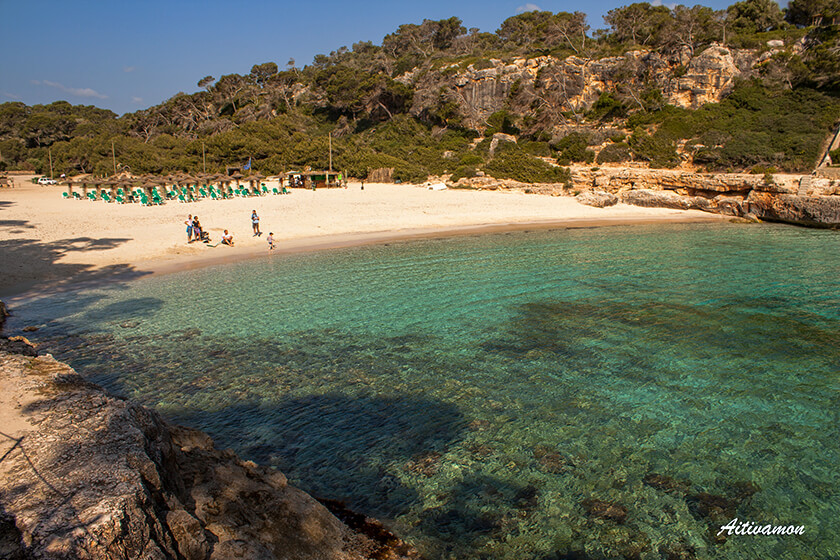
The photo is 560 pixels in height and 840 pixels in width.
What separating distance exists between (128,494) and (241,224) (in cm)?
2222

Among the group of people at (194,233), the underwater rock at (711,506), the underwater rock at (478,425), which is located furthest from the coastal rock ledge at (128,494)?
the group of people at (194,233)

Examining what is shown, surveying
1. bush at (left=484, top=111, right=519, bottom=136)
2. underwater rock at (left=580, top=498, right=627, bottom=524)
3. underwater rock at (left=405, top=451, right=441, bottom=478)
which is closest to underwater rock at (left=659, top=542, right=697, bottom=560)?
underwater rock at (left=580, top=498, right=627, bottom=524)

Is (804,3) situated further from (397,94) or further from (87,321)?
(87,321)

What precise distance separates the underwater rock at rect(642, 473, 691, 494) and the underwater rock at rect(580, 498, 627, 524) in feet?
1.95

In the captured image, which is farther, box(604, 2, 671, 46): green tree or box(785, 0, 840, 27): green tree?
box(604, 2, 671, 46): green tree

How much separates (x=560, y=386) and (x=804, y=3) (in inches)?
2662

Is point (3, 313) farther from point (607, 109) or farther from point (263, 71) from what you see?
point (263, 71)

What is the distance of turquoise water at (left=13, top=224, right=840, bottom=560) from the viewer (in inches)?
193

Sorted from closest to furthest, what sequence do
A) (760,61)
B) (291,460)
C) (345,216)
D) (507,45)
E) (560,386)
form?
(291,460), (560,386), (345,216), (760,61), (507,45)

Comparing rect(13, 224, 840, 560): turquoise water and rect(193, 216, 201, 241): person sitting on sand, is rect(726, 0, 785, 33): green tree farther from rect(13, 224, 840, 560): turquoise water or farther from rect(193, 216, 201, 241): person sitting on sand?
rect(193, 216, 201, 241): person sitting on sand

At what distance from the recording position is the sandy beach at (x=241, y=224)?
1630 centimetres

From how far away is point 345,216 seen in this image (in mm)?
26344

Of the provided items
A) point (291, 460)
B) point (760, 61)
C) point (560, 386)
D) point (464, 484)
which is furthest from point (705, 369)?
point (760, 61)

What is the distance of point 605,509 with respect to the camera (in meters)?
4.95
